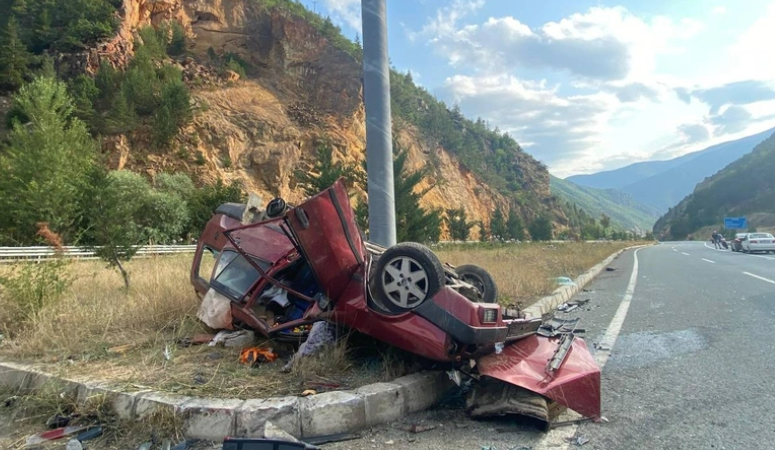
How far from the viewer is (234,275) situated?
473 centimetres

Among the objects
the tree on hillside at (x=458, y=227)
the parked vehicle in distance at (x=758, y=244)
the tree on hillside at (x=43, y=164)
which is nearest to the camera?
the parked vehicle in distance at (x=758, y=244)

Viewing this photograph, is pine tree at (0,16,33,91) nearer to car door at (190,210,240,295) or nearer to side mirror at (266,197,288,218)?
car door at (190,210,240,295)

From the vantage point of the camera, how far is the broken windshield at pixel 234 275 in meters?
4.55

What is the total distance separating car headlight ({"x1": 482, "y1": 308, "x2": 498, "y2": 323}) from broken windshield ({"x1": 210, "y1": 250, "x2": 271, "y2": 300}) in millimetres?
2118

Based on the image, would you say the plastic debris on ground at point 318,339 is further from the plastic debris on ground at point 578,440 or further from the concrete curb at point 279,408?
the plastic debris on ground at point 578,440

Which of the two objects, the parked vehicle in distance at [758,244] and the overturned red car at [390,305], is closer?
the overturned red car at [390,305]

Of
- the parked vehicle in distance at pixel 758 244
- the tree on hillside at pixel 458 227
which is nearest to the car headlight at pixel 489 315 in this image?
the parked vehicle in distance at pixel 758 244

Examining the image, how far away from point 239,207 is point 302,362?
94.7 inches

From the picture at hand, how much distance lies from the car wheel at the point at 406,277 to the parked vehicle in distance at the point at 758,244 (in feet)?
93.3

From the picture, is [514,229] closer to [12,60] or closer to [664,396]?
[12,60]

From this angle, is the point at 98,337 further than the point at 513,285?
No

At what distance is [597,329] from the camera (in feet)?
20.7

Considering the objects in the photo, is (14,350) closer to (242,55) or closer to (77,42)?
(77,42)

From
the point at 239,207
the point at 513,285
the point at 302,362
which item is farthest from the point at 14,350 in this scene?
the point at 513,285
